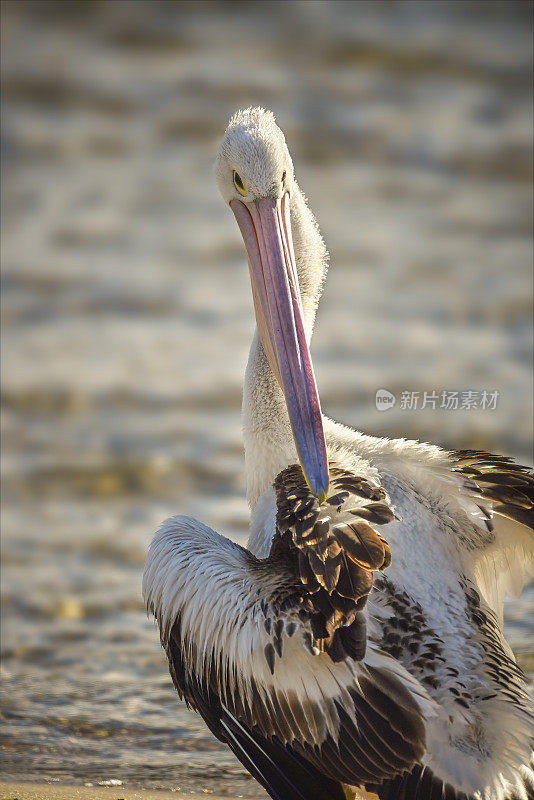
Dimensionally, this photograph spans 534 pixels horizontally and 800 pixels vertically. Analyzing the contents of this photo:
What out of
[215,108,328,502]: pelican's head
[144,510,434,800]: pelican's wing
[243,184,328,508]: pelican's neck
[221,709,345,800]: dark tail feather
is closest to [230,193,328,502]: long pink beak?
[215,108,328,502]: pelican's head

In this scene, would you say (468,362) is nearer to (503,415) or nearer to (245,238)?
(503,415)

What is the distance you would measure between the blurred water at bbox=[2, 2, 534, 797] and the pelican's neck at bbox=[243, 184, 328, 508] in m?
1.16

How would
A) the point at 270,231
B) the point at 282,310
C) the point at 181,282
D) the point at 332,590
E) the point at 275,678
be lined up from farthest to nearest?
the point at 181,282, the point at 270,231, the point at 282,310, the point at 275,678, the point at 332,590

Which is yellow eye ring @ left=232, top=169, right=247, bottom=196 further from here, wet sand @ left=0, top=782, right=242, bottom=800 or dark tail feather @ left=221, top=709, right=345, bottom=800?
wet sand @ left=0, top=782, right=242, bottom=800

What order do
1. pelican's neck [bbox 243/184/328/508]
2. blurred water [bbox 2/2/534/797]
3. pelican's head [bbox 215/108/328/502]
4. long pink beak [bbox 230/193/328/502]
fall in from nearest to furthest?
long pink beak [bbox 230/193/328/502]
pelican's head [bbox 215/108/328/502]
pelican's neck [bbox 243/184/328/508]
blurred water [bbox 2/2/534/797]

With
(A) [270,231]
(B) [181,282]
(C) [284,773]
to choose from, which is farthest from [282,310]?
(B) [181,282]

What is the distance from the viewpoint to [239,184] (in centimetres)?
389

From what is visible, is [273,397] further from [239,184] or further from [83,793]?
[83,793]

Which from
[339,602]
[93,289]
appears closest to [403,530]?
[339,602]

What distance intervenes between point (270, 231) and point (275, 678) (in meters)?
1.50

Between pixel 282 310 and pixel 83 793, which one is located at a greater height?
pixel 282 310

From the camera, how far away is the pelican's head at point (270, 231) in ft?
12.0

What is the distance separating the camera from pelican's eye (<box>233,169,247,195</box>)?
152 inches

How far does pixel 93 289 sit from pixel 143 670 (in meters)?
4.68
